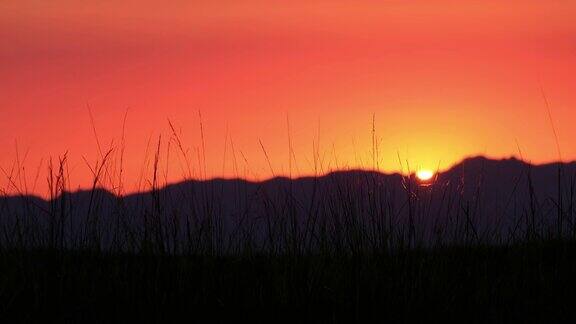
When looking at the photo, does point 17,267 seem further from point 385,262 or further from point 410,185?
point 410,185

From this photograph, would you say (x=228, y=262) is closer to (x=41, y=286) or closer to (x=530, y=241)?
(x=41, y=286)

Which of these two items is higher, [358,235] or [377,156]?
[377,156]

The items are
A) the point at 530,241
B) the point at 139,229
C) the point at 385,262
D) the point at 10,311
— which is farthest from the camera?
the point at 530,241

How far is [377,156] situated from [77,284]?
1.78m

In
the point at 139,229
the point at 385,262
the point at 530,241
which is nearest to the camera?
the point at 385,262

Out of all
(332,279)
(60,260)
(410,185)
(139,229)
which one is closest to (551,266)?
(410,185)

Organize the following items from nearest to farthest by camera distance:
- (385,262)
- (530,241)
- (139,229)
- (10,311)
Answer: (10,311), (385,262), (139,229), (530,241)

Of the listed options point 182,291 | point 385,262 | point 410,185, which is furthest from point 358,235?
point 182,291

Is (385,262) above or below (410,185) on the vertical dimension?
below

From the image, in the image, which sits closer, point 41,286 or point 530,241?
point 41,286

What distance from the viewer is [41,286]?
3.90m

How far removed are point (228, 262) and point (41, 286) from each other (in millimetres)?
890

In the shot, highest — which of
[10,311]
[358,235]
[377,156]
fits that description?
[377,156]

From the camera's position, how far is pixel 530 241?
15.5 ft
